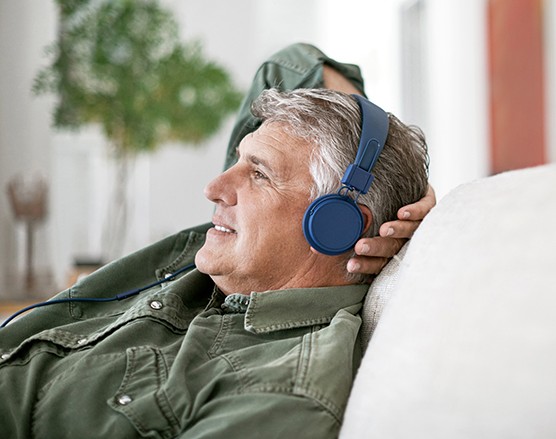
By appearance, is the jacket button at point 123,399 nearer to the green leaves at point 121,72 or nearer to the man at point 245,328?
the man at point 245,328

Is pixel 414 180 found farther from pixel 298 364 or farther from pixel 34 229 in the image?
pixel 34 229

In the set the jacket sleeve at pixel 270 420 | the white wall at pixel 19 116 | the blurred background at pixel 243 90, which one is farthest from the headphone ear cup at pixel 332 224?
the white wall at pixel 19 116

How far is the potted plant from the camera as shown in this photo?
538 centimetres

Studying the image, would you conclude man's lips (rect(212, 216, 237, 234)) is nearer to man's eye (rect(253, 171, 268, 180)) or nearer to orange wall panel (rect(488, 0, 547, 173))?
man's eye (rect(253, 171, 268, 180))

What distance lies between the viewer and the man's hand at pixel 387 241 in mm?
1320

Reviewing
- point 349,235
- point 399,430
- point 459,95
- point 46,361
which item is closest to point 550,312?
point 399,430

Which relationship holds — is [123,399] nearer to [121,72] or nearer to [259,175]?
[259,175]

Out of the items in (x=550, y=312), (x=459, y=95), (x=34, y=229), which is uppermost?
(x=550, y=312)

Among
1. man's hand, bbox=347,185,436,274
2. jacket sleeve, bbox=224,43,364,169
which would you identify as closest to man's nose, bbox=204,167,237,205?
man's hand, bbox=347,185,436,274

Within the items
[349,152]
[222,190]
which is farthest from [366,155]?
[222,190]

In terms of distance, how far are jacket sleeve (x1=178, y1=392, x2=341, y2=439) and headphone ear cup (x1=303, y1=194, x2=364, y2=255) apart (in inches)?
14.4

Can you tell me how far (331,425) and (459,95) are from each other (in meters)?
4.21

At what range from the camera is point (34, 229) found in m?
5.45

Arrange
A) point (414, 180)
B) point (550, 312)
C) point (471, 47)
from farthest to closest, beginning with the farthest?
point (471, 47), point (414, 180), point (550, 312)
